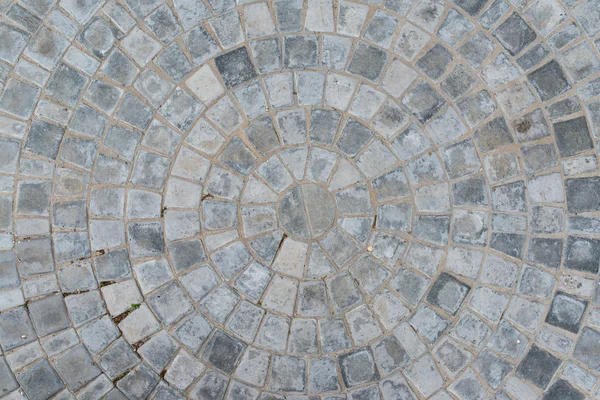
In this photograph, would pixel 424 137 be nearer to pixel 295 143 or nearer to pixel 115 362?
pixel 295 143

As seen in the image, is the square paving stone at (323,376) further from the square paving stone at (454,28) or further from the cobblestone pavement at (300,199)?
the square paving stone at (454,28)

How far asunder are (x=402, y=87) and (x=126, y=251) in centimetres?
226

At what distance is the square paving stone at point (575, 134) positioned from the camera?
3.89 metres

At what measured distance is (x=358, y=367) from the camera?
3.97 m

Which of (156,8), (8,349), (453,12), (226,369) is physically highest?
(453,12)

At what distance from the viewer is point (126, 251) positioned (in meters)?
3.95

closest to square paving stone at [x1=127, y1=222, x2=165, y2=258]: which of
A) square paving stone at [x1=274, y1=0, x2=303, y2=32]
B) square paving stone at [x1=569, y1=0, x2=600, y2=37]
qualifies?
square paving stone at [x1=274, y1=0, x2=303, y2=32]

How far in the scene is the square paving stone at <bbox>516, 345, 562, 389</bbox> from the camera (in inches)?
155

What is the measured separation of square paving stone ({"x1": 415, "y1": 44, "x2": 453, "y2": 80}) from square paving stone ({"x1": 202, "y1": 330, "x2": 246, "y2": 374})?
7.70ft

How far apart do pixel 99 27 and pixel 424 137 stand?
241 centimetres

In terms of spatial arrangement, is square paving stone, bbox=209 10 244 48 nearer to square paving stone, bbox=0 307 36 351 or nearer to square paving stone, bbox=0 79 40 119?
square paving stone, bbox=0 79 40 119

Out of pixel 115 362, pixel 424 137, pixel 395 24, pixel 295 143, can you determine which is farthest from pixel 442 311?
pixel 115 362

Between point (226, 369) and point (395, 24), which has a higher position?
point (395, 24)

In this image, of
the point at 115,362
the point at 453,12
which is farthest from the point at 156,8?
the point at 115,362
